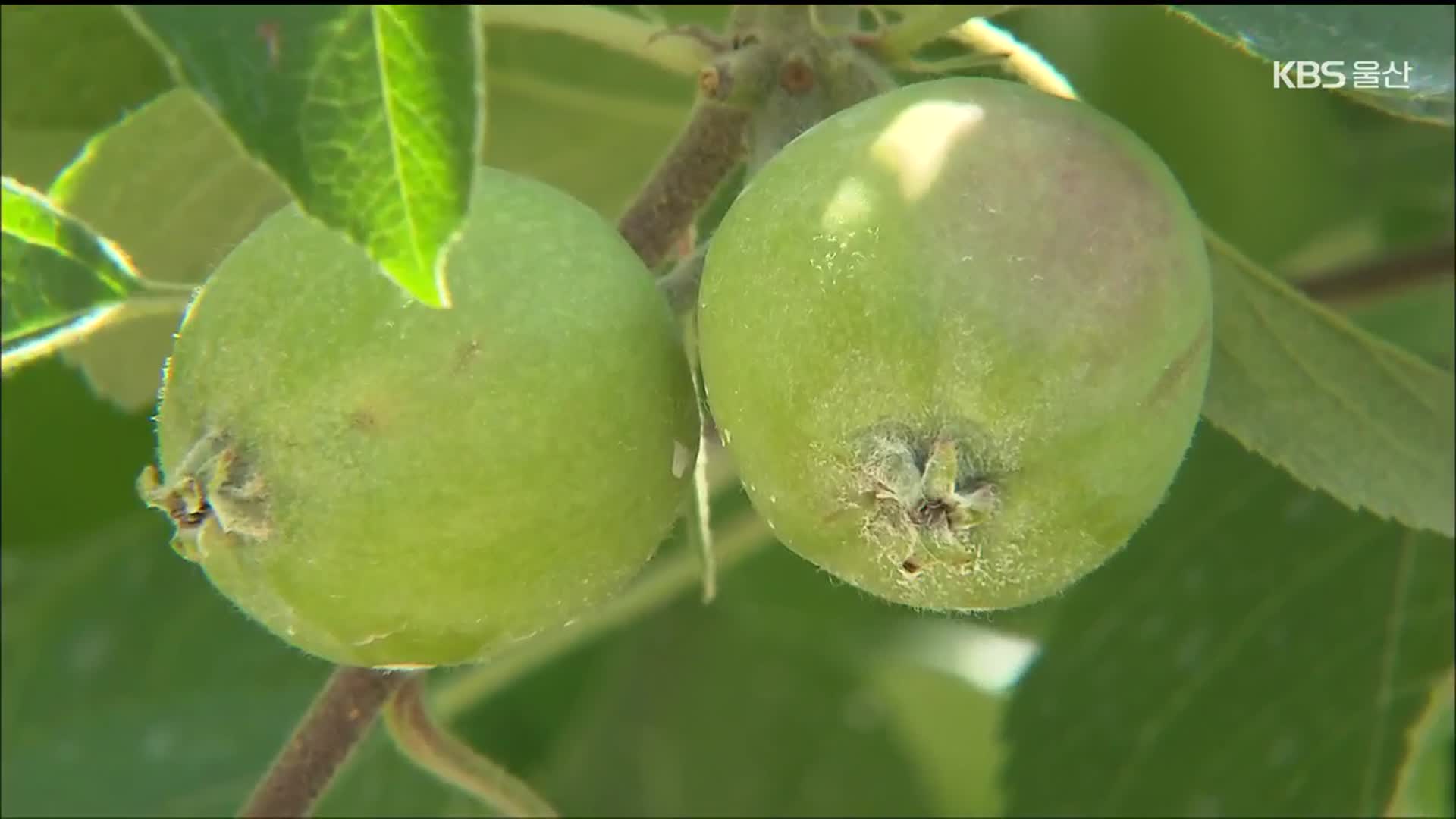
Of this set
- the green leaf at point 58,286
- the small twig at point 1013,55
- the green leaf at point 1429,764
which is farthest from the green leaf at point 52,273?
the green leaf at point 1429,764

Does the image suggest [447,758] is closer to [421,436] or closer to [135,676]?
[421,436]

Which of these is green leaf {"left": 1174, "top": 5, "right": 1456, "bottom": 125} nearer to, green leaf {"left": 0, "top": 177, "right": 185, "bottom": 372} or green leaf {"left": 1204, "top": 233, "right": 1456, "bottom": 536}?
green leaf {"left": 1204, "top": 233, "right": 1456, "bottom": 536}

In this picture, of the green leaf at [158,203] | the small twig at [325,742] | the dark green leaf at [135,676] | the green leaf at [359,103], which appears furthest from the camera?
the dark green leaf at [135,676]

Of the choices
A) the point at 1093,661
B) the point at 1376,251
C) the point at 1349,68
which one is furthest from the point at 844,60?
the point at 1376,251

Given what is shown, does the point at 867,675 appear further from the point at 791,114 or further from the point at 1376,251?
the point at 791,114

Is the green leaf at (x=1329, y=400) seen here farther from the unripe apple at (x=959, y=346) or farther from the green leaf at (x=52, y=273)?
the green leaf at (x=52, y=273)

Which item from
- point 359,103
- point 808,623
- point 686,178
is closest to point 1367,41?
point 686,178

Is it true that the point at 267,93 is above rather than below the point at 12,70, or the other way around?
above
